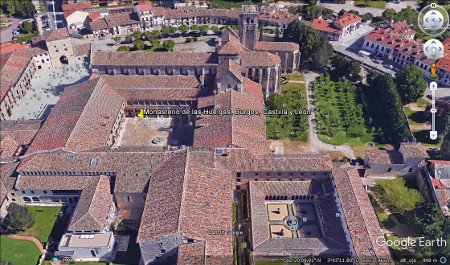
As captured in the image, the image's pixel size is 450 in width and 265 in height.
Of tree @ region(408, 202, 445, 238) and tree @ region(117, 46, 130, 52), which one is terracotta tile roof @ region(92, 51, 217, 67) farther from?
tree @ region(408, 202, 445, 238)

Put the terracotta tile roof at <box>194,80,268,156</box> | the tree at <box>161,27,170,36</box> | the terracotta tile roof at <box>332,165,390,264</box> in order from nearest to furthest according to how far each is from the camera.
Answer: the terracotta tile roof at <box>332,165,390,264</box>
the terracotta tile roof at <box>194,80,268,156</box>
the tree at <box>161,27,170,36</box>

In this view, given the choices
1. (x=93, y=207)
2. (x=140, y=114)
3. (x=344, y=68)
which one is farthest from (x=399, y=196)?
(x=140, y=114)

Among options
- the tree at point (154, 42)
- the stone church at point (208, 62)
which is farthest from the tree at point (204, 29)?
the stone church at point (208, 62)

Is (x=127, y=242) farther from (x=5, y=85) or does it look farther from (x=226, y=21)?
(x=226, y=21)

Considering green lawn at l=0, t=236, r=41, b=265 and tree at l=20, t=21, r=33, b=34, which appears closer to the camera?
green lawn at l=0, t=236, r=41, b=265

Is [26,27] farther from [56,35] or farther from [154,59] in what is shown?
[154,59]

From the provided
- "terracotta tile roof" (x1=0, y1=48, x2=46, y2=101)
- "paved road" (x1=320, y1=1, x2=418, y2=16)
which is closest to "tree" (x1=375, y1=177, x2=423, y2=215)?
"terracotta tile roof" (x1=0, y1=48, x2=46, y2=101)

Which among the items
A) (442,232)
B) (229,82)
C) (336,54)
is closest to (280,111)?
(229,82)

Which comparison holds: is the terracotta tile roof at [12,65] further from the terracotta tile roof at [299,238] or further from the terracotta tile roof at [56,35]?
the terracotta tile roof at [299,238]
